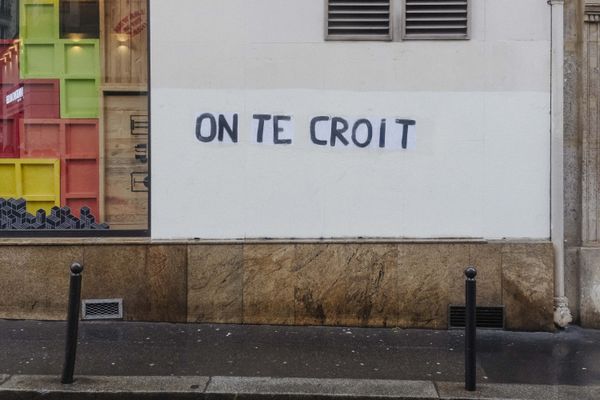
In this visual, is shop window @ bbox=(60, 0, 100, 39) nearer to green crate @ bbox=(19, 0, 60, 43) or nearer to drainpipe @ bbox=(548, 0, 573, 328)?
green crate @ bbox=(19, 0, 60, 43)

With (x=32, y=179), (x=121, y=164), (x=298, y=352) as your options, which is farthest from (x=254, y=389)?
(x=32, y=179)

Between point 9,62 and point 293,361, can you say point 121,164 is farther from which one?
point 293,361

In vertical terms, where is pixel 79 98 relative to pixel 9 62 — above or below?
below

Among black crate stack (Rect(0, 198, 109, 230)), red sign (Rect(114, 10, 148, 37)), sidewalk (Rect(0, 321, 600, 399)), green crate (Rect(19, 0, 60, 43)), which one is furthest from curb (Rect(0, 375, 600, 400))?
green crate (Rect(19, 0, 60, 43))

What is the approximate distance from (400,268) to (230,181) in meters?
2.21

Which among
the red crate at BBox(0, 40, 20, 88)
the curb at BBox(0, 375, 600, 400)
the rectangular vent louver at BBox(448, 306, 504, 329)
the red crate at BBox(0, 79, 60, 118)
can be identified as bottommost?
the curb at BBox(0, 375, 600, 400)

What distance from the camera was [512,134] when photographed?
778 centimetres

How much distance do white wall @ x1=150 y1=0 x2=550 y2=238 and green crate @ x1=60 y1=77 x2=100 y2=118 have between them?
0.93 meters

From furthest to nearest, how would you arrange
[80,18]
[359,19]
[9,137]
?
1. [9,137]
2. [80,18]
3. [359,19]

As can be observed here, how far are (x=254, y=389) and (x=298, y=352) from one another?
3.87 feet

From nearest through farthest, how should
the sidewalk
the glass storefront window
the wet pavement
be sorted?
the sidewalk → the wet pavement → the glass storefront window

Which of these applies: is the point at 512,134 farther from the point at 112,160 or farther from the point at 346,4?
the point at 112,160

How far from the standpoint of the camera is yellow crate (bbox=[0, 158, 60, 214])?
27.2 ft

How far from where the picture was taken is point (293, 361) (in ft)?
21.4
